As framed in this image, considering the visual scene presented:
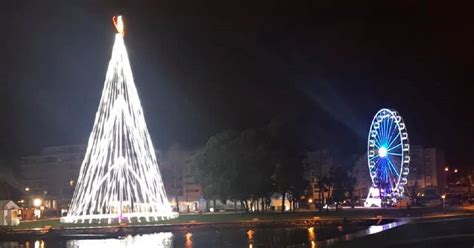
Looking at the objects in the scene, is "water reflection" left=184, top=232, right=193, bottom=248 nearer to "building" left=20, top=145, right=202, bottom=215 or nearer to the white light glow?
the white light glow

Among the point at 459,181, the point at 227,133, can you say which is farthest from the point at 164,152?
the point at 459,181

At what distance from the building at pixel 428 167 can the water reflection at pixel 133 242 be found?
4019 inches

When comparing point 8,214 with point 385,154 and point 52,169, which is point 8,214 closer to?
point 385,154

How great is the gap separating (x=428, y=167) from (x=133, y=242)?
365ft

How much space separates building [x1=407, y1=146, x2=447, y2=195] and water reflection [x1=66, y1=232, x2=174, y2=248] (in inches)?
4019

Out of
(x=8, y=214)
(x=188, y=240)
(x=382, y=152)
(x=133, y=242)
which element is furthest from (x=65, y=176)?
(x=188, y=240)

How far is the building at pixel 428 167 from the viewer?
140 meters

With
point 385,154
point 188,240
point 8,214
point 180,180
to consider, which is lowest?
point 188,240

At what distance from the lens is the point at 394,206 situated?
279ft

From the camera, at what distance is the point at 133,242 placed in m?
44.3

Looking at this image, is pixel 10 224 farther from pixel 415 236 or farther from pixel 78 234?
pixel 415 236

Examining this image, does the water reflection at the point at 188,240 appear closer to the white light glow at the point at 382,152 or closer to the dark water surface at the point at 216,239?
the dark water surface at the point at 216,239

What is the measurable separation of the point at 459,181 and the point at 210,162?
90.6 meters

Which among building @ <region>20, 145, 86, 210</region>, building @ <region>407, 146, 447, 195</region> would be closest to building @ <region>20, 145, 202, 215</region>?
building @ <region>20, 145, 86, 210</region>
